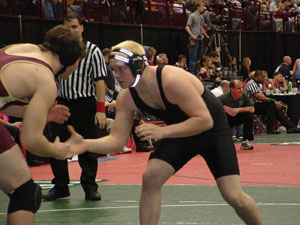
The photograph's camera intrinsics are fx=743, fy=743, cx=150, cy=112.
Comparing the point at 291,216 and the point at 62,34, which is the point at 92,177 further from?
the point at 62,34

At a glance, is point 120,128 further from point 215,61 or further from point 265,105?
point 215,61

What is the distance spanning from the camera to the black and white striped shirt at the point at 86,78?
26.6 feet

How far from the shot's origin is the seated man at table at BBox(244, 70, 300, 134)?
1756 centimetres

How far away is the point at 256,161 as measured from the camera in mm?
12172

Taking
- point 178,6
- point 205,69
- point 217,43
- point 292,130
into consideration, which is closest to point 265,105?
point 292,130

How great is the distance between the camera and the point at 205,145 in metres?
5.35

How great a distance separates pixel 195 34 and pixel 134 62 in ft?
48.7

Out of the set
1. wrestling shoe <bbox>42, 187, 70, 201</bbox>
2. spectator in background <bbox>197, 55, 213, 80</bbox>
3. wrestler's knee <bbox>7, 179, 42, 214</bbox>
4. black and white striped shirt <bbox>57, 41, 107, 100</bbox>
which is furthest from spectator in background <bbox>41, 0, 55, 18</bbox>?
wrestler's knee <bbox>7, 179, 42, 214</bbox>

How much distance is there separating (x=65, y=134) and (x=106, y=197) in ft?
2.82

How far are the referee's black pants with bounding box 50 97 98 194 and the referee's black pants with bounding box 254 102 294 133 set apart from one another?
33.6 feet

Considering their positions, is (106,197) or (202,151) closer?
(202,151)

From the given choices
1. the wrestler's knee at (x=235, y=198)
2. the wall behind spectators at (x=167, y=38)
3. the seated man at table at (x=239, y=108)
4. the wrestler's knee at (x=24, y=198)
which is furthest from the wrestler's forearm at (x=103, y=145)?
the wall behind spectators at (x=167, y=38)

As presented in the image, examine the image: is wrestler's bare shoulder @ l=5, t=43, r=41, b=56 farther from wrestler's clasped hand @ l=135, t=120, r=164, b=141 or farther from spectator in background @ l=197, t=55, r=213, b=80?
spectator in background @ l=197, t=55, r=213, b=80

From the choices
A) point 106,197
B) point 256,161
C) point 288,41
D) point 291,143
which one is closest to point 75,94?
point 106,197
